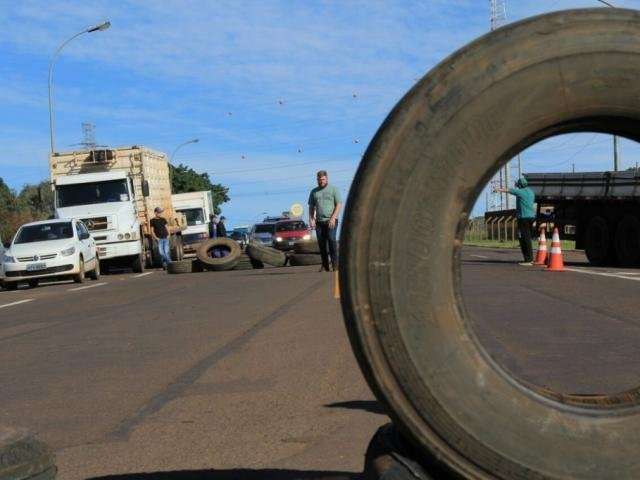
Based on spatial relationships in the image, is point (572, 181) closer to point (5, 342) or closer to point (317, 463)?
point (5, 342)

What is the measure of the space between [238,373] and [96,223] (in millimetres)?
22386

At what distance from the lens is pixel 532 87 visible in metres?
2.41

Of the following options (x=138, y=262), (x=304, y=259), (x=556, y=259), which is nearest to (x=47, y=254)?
(x=138, y=262)

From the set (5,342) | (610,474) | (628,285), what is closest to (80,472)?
(610,474)

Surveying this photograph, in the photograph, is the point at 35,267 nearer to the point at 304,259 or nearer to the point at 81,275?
the point at 81,275

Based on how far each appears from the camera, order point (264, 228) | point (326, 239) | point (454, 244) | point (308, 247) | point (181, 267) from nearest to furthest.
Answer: point (454, 244), point (326, 239), point (308, 247), point (181, 267), point (264, 228)

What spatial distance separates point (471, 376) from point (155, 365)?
18.4 feet

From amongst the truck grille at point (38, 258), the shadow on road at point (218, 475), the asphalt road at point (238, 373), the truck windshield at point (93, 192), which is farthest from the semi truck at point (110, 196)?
the shadow on road at point (218, 475)

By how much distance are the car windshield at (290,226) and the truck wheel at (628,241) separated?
23.6 metres

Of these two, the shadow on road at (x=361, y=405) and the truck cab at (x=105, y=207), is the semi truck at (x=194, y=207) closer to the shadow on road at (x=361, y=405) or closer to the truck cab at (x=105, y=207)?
the truck cab at (x=105, y=207)

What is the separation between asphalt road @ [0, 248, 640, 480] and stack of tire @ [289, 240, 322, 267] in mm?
9595

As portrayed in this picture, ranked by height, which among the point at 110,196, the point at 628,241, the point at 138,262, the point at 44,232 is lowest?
the point at 628,241

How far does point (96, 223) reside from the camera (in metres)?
28.4

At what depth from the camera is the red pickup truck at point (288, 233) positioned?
40094 millimetres
